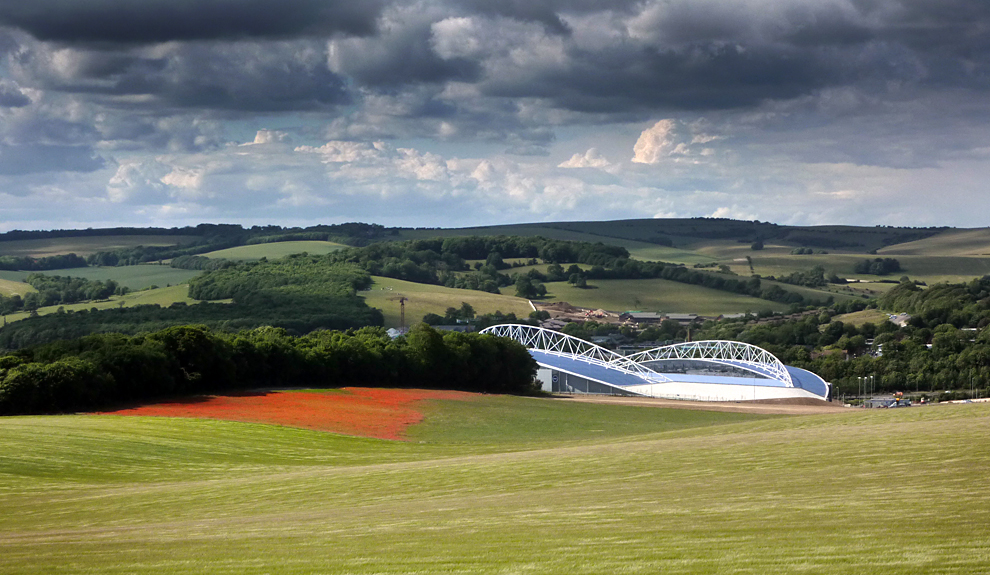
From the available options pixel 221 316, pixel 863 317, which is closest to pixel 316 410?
pixel 221 316

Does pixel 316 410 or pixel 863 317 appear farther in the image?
pixel 863 317

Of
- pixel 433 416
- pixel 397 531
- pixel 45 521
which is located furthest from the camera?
pixel 433 416

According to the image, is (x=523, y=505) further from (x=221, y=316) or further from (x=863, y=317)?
(x=863, y=317)

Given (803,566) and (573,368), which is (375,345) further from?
(803,566)

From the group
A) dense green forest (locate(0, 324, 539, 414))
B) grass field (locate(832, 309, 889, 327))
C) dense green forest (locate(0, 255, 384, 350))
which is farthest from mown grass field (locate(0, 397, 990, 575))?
grass field (locate(832, 309, 889, 327))

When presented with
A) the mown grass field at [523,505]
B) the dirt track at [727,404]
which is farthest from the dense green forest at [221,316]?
the mown grass field at [523,505]

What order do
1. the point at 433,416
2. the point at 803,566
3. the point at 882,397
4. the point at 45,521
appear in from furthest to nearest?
1. the point at 882,397
2. the point at 433,416
3. the point at 45,521
4. the point at 803,566

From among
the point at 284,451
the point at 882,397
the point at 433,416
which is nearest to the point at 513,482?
the point at 284,451
